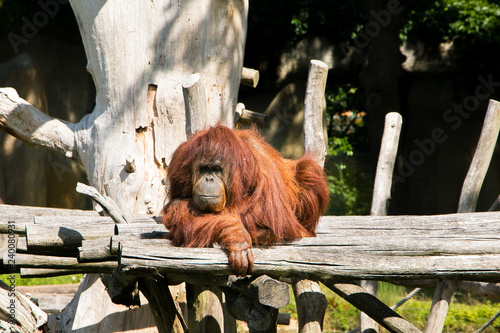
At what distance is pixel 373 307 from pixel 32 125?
8.14 feet

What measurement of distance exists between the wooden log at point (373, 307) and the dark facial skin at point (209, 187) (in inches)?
24.7

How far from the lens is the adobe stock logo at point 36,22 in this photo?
282 inches

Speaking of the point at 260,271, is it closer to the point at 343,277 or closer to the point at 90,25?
the point at 343,277

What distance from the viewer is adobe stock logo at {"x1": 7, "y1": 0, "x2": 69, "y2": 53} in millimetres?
7168

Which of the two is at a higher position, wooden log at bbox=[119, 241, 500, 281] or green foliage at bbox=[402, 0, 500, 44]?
green foliage at bbox=[402, 0, 500, 44]

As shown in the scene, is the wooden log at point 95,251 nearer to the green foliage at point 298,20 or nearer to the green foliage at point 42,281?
the green foliage at point 42,281

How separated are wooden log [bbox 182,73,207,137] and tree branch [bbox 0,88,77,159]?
102 centimetres

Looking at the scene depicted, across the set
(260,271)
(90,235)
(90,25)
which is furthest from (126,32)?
(260,271)

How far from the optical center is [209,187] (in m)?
2.90

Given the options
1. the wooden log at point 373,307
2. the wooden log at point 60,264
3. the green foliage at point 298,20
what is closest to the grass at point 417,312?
the wooden log at point 373,307

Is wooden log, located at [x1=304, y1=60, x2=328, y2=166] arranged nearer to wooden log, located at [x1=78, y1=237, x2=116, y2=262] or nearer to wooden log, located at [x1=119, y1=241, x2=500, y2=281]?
wooden log, located at [x1=119, y1=241, x2=500, y2=281]

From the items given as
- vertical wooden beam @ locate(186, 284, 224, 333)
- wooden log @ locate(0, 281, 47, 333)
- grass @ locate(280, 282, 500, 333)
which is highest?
vertical wooden beam @ locate(186, 284, 224, 333)

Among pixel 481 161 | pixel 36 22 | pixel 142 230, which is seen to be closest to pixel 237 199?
pixel 142 230

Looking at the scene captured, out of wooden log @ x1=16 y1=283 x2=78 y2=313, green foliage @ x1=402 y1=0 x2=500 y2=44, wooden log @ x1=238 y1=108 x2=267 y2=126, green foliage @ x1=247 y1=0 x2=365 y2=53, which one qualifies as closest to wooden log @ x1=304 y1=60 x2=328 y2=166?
wooden log @ x1=238 y1=108 x2=267 y2=126
